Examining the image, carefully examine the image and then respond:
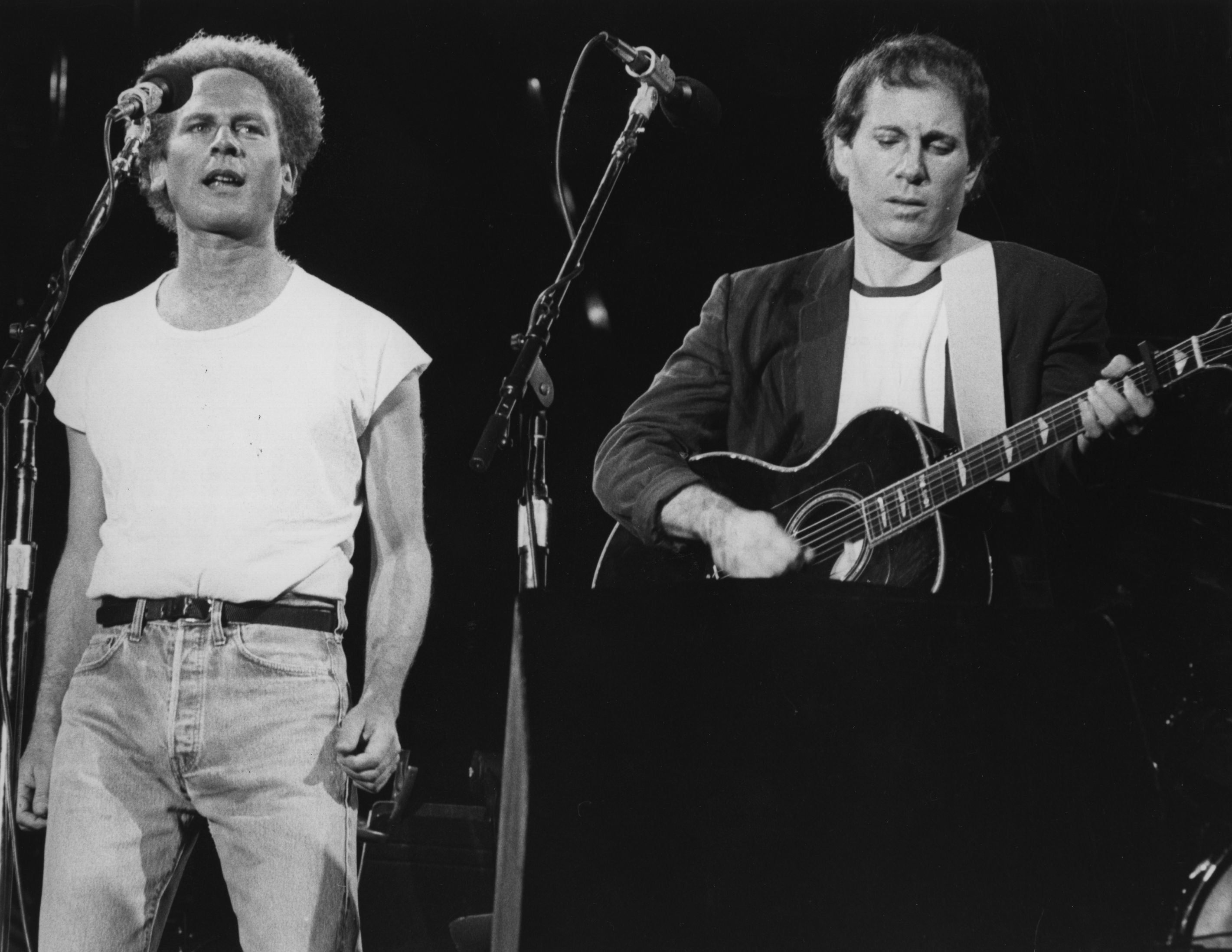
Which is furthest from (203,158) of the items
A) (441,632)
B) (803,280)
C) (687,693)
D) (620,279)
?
(687,693)

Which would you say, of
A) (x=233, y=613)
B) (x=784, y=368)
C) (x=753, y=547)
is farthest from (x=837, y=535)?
(x=233, y=613)

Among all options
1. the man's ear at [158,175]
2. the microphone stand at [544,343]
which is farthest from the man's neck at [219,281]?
the microphone stand at [544,343]

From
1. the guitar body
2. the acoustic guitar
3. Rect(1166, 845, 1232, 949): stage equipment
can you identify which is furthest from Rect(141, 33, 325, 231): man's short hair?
Rect(1166, 845, 1232, 949): stage equipment

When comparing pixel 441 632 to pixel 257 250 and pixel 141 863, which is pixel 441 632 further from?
pixel 257 250

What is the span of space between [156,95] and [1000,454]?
1617 mm

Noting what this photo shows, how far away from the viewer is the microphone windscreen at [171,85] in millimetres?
2115

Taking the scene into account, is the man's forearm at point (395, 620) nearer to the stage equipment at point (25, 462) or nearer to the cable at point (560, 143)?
the stage equipment at point (25, 462)

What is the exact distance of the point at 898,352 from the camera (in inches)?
82.7

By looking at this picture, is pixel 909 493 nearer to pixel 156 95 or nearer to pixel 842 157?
pixel 842 157

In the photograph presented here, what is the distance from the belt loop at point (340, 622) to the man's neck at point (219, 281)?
0.59 m

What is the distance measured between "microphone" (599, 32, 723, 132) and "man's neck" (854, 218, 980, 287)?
0.35m

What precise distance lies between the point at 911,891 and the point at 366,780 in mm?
928

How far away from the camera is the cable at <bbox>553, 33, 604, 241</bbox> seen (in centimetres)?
232

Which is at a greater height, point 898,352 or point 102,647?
point 898,352
